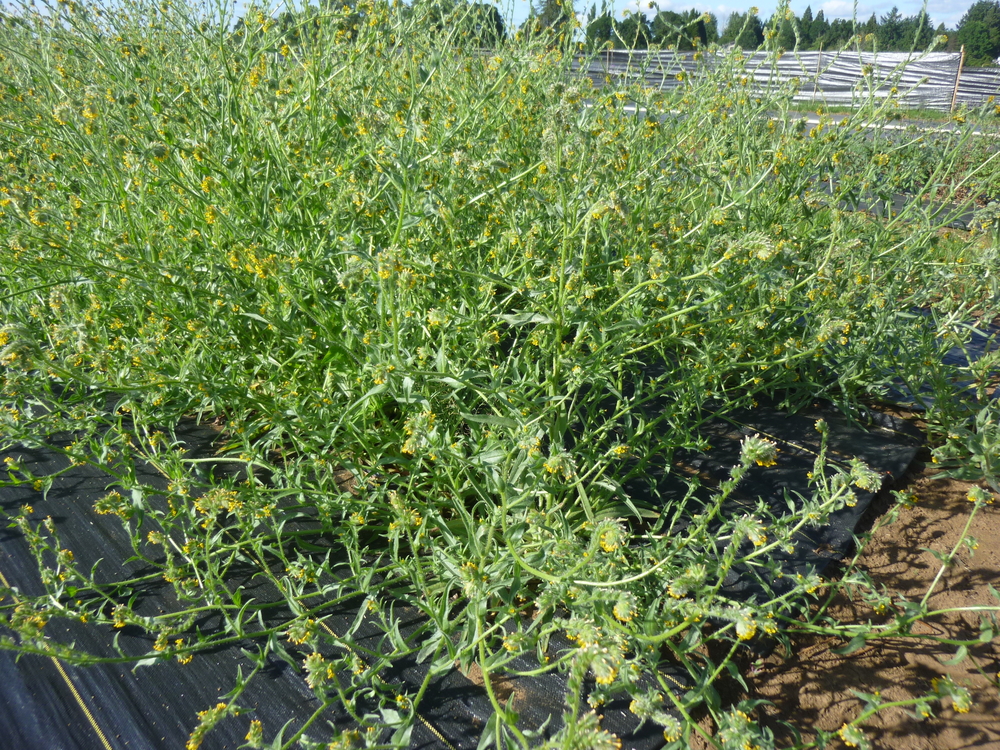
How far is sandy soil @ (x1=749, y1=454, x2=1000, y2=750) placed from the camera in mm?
1499

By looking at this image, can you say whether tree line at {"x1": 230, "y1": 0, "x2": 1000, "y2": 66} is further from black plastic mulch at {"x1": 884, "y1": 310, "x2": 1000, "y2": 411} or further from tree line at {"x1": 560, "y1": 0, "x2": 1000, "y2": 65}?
black plastic mulch at {"x1": 884, "y1": 310, "x2": 1000, "y2": 411}

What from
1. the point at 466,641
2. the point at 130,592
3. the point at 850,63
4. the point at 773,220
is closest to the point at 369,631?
the point at 466,641

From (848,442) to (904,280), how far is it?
643 millimetres

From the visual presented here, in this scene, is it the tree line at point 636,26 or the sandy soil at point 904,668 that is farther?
the tree line at point 636,26

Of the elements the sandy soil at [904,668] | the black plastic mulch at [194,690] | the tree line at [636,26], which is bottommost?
the sandy soil at [904,668]

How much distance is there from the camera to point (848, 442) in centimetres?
253

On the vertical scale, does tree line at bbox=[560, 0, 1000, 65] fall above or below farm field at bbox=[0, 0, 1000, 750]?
above

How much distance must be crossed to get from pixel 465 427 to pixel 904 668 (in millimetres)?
1427

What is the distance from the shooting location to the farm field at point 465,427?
1449 millimetres

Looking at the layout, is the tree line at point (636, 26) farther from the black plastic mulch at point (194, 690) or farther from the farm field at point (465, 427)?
the black plastic mulch at point (194, 690)

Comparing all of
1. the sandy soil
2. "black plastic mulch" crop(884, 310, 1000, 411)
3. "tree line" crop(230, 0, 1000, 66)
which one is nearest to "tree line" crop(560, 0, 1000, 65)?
"tree line" crop(230, 0, 1000, 66)

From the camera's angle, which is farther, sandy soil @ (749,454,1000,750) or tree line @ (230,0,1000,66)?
tree line @ (230,0,1000,66)

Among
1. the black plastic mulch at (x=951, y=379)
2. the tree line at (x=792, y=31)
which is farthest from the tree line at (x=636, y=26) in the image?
the black plastic mulch at (x=951, y=379)

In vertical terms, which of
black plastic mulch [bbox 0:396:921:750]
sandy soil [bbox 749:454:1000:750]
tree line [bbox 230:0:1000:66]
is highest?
tree line [bbox 230:0:1000:66]
